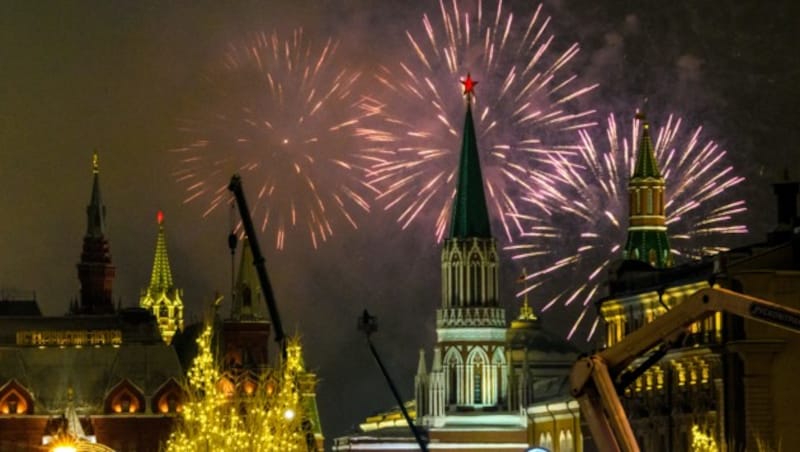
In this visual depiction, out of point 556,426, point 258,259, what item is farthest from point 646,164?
point 258,259

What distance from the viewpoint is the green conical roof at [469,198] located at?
623 ft

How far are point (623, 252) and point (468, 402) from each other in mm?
32903

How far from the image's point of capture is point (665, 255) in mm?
159625

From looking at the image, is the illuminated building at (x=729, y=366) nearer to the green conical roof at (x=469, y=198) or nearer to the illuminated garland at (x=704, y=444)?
the illuminated garland at (x=704, y=444)

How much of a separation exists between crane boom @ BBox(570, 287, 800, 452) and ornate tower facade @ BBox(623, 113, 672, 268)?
11442cm

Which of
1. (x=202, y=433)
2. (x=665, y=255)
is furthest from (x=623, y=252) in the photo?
(x=202, y=433)

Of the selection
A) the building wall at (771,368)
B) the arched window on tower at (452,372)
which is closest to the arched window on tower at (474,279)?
the arched window on tower at (452,372)

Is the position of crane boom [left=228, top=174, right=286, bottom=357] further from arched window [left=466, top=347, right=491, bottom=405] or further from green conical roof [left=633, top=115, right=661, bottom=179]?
arched window [left=466, top=347, right=491, bottom=405]

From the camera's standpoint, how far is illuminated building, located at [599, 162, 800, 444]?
325 feet

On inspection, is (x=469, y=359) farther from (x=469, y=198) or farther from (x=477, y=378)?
(x=469, y=198)

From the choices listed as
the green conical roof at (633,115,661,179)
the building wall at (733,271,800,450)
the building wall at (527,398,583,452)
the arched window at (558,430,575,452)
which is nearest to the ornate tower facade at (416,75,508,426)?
the building wall at (527,398,583,452)

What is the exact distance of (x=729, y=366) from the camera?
341ft

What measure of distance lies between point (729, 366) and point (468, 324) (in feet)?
279

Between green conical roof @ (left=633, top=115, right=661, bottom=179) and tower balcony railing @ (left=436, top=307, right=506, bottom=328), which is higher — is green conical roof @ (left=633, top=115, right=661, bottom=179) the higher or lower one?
the higher one
